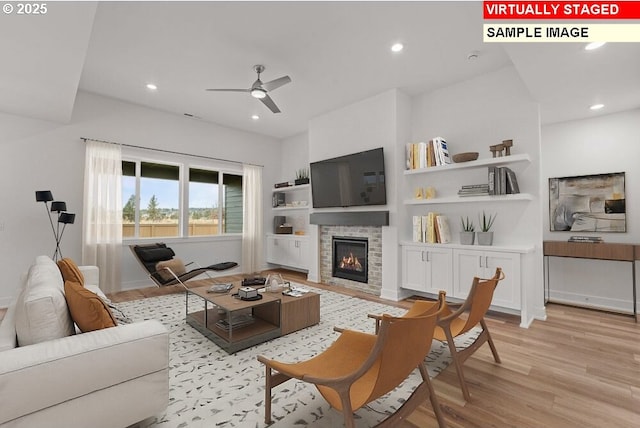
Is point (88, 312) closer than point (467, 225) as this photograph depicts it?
Yes

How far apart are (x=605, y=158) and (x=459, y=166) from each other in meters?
2.02

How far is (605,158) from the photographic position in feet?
12.8

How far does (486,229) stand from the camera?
12.2 ft

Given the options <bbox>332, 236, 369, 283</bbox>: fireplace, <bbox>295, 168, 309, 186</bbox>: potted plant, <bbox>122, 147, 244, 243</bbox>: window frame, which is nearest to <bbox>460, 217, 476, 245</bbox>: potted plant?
<bbox>332, 236, 369, 283</bbox>: fireplace

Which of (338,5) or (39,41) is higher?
(338,5)

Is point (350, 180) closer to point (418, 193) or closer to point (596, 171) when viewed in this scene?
point (418, 193)

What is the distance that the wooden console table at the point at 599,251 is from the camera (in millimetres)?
3314

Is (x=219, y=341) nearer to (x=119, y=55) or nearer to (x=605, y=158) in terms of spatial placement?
(x=119, y=55)

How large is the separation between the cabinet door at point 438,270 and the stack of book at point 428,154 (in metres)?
1.20

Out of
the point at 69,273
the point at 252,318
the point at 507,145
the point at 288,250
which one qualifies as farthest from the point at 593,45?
the point at 288,250

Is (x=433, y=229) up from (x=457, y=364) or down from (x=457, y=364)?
up

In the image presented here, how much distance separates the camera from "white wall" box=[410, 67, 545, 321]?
3.46 m

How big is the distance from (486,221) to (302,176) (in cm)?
375

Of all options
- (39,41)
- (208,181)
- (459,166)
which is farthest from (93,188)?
(459,166)
